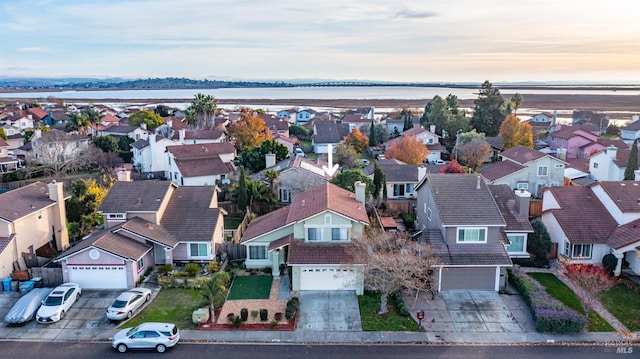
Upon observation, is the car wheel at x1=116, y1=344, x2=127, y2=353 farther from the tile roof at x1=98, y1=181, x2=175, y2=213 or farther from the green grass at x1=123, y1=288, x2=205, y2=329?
the tile roof at x1=98, y1=181, x2=175, y2=213

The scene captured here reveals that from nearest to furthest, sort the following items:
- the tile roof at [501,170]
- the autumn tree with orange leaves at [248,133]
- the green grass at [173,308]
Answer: the green grass at [173,308] → the tile roof at [501,170] → the autumn tree with orange leaves at [248,133]

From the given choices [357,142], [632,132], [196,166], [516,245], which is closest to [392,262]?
[516,245]

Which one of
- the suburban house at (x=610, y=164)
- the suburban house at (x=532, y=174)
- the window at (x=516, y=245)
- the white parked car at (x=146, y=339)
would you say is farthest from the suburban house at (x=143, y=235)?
the suburban house at (x=610, y=164)

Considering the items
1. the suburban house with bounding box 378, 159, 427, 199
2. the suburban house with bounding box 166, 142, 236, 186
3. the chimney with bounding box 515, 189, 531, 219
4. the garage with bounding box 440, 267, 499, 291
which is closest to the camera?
the garage with bounding box 440, 267, 499, 291

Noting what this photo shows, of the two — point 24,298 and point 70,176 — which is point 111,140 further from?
point 24,298

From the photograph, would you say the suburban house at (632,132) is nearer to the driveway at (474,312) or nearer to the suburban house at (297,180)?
the suburban house at (297,180)

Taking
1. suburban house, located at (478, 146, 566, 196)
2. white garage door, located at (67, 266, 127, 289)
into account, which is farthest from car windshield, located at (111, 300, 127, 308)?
suburban house, located at (478, 146, 566, 196)
